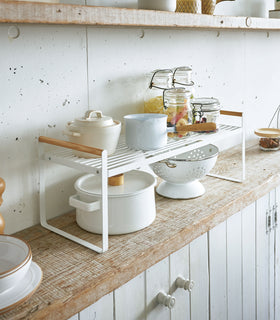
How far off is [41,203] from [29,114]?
11.0 inches

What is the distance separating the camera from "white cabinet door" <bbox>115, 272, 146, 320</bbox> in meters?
1.12

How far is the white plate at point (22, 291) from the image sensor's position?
90 cm

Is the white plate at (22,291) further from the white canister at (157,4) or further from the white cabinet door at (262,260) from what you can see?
the white cabinet door at (262,260)

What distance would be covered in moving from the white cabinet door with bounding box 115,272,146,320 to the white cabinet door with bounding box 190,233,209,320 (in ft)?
0.79

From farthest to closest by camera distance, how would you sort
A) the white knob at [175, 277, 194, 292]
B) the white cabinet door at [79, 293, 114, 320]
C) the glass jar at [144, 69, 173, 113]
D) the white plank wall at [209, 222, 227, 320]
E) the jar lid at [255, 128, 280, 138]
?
the jar lid at [255, 128, 280, 138] < the glass jar at [144, 69, 173, 113] < the white plank wall at [209, 222, 227, 320] < the white knob at [175, 277, 194, 292] < the white cabinet door at [79, 293, 114, 320]

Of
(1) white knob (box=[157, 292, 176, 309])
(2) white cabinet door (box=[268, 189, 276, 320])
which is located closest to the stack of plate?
(1) white knob (box=[157, 292, 176, 309])

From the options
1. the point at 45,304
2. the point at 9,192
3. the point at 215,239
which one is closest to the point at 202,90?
the point at 215,239

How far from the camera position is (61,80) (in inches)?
53.0

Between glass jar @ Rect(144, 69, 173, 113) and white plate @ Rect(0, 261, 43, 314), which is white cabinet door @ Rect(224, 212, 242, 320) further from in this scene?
white plate @ Rect(0, 261, 43, 314)

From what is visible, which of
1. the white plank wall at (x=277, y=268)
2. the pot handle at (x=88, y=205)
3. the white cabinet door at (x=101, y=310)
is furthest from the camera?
the white plank wall at (x=277, y=268)

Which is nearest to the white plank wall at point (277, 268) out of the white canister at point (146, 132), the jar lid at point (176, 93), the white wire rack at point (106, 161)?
the white wire rack at point (106, 161)

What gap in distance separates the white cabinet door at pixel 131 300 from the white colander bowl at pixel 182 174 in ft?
1.44

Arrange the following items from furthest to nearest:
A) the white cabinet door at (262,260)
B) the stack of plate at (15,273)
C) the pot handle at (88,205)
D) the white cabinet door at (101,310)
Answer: the white cabinet door at (262,260) < the pot handle at (88,205) < the white cabinet door at (101,310) < the stack of plate at (15,273)

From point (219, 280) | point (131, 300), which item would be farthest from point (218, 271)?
point (131, 300)
